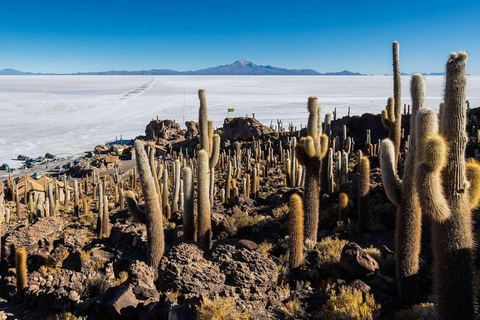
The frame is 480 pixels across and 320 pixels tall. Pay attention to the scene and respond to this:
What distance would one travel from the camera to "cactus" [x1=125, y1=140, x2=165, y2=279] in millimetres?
7621

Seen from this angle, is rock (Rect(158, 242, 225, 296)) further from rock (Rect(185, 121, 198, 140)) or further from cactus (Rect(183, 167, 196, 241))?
rock (Rect(185, 121, 198, 140))

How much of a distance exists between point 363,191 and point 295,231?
2364 mm

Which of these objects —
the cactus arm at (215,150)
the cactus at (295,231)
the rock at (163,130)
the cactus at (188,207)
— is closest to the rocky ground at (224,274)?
the cactus at (295,231)

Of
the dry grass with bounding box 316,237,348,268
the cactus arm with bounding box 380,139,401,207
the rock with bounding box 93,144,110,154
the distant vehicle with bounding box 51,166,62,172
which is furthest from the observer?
the rock with bounding box 93,144,110,154

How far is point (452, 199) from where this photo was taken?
4.45 m

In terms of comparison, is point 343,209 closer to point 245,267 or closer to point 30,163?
point 245,267

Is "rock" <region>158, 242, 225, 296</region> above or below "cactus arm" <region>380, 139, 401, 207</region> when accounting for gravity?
below

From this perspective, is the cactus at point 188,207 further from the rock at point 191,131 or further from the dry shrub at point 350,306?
the rock at point 191,131

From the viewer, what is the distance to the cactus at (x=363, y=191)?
8.59 m

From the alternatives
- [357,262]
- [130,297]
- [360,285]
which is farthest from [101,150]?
[360,285]

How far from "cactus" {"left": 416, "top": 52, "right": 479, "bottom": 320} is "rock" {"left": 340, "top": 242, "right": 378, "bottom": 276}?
1992 mm

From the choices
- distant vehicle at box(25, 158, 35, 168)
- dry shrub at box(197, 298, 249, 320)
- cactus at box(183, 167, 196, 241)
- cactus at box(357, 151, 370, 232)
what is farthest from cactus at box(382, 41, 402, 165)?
distant vehicle at box(25, 158, 35, 168)

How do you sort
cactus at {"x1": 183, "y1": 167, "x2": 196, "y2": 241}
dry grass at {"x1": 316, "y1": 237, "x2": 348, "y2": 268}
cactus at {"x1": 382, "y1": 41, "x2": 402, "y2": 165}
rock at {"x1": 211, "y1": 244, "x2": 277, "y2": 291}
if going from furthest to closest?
cactus at {"x1": 382, "y1": 41, "x2": 402, "y2": 165} < cactus at {"x1": 183, "y1": 167, "x2": 196, "y2": 241} < dry grass at {"x1": 316, "y1": 237, "x2": 348, "y2": 268} < rock at {"x1": 211, "y1": 244, "x2": 277, "y2": 291}

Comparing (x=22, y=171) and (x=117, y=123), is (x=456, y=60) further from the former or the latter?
(x=117, y=123)
